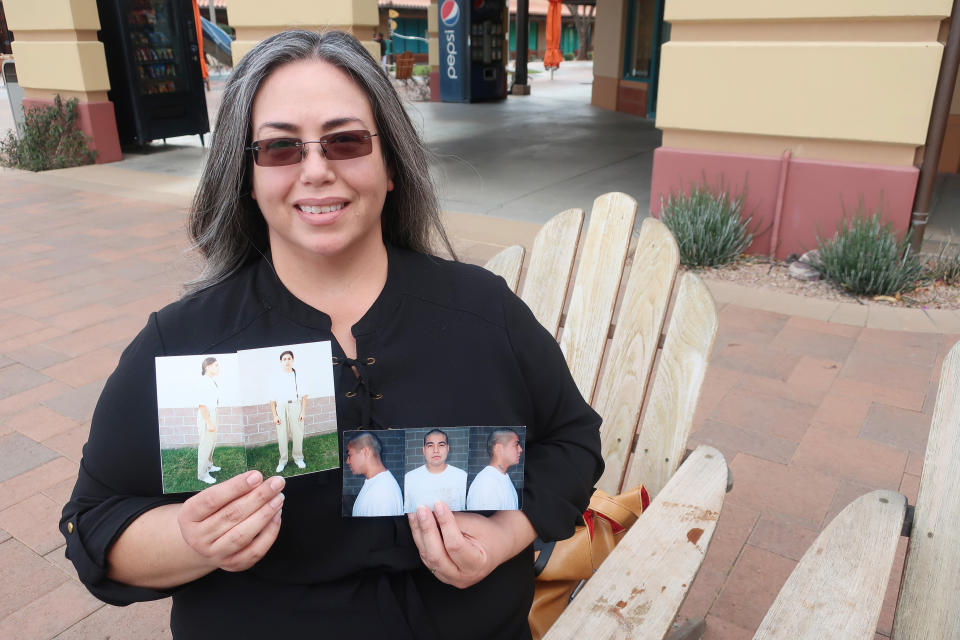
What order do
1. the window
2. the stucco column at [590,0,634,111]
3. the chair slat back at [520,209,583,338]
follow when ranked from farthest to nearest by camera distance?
the window
the stucco column at [590,0,634,111]
the chair slat back at [520,209,583,338]

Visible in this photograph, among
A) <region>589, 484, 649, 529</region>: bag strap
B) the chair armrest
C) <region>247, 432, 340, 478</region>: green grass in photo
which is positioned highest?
<region>247, 432, 340, 478</region>: green grass in photo

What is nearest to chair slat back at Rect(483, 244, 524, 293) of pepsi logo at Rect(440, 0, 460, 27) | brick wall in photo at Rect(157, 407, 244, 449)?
brick wall in photo at Rect(157, 407, 244, 449)

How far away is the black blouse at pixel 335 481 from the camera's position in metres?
1.33

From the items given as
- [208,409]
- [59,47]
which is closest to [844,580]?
[208,409]

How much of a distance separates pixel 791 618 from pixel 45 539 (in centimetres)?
245

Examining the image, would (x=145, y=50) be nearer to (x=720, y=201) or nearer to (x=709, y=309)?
(x=720, y=201)

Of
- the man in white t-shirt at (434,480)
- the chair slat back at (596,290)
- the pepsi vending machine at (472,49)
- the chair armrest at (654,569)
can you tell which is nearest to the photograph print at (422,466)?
the man in white t-shirt at (434,480)

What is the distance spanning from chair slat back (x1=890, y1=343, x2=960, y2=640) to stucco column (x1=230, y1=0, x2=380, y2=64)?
20.7ft

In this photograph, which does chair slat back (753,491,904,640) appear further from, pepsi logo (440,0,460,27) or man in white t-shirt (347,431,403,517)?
pepsi logo (440,0,460,27)

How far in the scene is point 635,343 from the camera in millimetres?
2166

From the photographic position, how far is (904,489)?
2.73m

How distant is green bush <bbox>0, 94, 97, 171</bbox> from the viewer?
9.45 metres

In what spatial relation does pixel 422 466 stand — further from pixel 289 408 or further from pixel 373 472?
pixel 289 408

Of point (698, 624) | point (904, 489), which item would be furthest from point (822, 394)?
point (698, 624)
